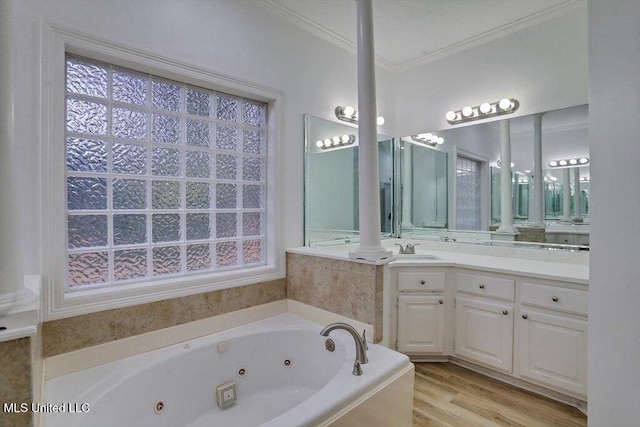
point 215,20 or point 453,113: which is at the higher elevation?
point 215,20

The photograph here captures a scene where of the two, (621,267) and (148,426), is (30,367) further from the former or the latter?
(621,267)

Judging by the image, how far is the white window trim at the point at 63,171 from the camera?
58.4 inches

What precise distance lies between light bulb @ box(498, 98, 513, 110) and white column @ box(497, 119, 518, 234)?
0.11 meters

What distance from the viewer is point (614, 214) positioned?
966mm

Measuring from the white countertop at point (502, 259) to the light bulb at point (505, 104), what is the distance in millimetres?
1216

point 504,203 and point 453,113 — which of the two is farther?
point 453,113

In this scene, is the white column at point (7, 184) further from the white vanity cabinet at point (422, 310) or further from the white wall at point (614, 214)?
the white vanity cabinet at point (422, 310)

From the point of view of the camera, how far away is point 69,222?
64.1 inches

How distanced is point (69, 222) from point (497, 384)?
2.89 meters

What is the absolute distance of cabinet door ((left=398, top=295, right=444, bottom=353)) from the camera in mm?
2453

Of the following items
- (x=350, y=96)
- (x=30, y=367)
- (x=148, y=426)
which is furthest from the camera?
(x=350, y=96)

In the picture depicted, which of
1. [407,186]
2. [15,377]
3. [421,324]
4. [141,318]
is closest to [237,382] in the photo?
[141,318]

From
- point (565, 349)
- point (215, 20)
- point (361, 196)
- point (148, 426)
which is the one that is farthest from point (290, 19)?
point (565, 349)

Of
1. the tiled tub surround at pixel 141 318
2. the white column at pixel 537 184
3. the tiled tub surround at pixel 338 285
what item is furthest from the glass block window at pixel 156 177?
the white column at pixel 537 184
